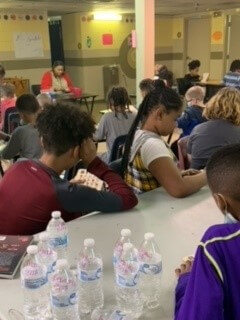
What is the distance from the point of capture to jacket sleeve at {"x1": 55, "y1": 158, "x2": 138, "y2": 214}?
1442 mm

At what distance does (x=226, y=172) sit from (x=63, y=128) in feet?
2.70

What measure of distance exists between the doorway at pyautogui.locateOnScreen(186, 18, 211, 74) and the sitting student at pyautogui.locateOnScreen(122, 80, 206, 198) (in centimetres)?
914

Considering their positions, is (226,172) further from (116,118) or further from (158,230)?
(116,118)

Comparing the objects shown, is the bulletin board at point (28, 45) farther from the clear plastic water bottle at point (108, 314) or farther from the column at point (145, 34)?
the clear plastic water bottle at point (108, 314)

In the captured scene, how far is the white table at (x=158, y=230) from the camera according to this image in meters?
1.10

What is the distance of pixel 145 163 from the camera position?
1808mm

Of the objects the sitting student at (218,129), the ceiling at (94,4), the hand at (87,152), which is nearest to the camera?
the hand at (87,152)

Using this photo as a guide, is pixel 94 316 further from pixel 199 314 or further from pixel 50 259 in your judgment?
pixel 199 314

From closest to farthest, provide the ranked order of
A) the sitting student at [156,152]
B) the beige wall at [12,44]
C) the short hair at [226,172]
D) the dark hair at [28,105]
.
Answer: the short hair at [226,172], the sitting student at [156,152], the dark hair at [28,105], the beige wall at [12,44]

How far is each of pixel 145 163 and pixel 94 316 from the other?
937mm

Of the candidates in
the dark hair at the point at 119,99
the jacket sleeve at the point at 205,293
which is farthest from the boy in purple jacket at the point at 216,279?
the dark hair at the point at 119,99

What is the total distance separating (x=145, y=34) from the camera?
4.56m

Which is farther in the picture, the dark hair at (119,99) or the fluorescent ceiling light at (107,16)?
the fluorescent ceiling light at (107,16)

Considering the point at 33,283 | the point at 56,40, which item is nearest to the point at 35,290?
the point at 33,283
